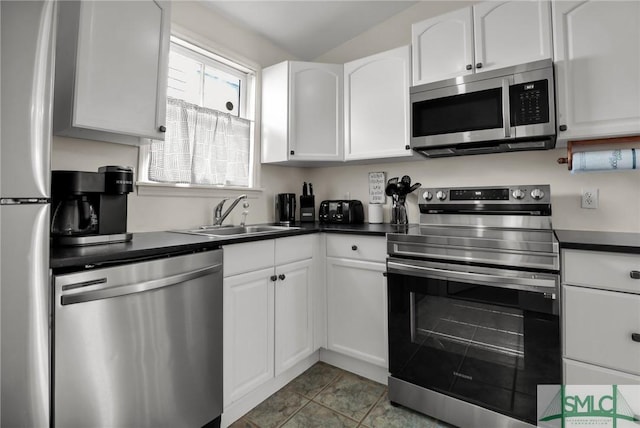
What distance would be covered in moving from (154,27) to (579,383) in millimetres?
2628

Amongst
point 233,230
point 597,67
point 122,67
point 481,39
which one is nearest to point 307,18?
point 481,39

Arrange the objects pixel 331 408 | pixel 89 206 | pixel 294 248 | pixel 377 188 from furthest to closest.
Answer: pixel 377 188 < pixel 294 248 < pixel 331 408 < pixel 89 206

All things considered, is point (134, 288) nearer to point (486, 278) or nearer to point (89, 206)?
point (89, 206)

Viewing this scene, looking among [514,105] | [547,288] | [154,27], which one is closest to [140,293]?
[154,27]

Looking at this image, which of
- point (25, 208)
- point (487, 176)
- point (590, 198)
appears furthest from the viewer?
point (487, 176)

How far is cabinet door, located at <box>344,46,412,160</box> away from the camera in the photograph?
7.18 ft

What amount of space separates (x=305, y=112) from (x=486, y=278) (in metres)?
1.74

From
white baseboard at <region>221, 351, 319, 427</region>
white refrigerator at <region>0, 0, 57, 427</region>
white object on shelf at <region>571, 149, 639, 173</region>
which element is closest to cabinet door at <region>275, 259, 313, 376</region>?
white baseboard at <region>221, 351, 319, 427</region>

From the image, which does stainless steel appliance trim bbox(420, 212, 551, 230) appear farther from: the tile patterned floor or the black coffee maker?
the black coffee maker

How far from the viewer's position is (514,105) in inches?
67.8

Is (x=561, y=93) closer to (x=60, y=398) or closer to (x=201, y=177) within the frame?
(x=201, y=177)

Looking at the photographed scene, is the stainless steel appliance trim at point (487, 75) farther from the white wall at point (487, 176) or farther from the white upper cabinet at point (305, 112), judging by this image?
the white upper cabinet at point (305, 112)

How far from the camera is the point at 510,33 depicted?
177cm

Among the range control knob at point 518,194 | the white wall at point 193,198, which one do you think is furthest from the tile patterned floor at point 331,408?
the range control knob at point 518,194
